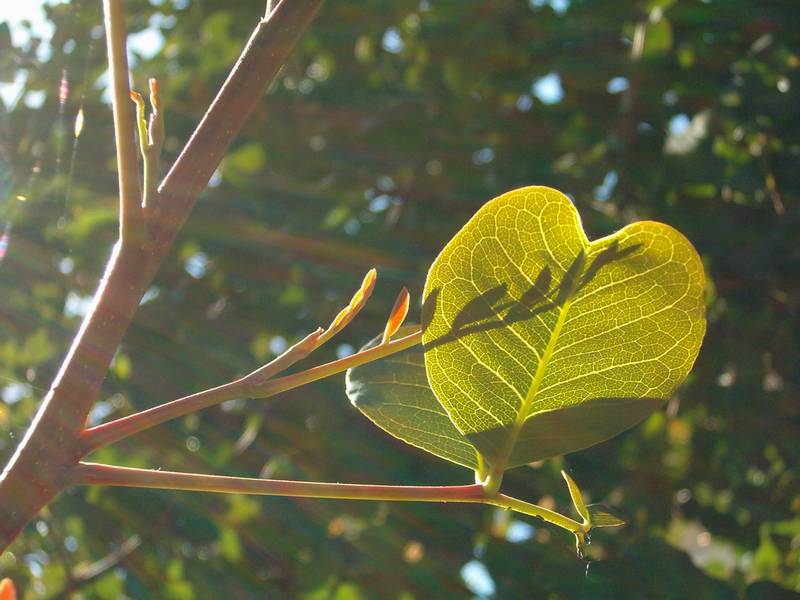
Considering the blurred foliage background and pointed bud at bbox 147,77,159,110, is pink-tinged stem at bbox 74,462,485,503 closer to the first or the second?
pointed bud at bbox 147,77,159,110

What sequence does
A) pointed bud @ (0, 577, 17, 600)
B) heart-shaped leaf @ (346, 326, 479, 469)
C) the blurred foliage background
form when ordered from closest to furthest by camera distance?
pointed bud @ (0, 577, 17, 600), heart-shaped leaf @ (346, 326, 479, 469), the blurred foliage background

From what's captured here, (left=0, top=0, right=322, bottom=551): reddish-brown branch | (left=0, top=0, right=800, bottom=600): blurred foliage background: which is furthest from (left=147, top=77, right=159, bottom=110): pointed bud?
(left=0, top=0, right=800, bottom=600): blurred foliage background

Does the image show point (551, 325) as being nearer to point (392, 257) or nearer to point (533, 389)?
point (533, 389)

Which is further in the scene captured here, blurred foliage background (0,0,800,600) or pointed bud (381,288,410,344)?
blurred foliage background (0,0,800,600)

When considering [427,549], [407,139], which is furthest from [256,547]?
[407,139]

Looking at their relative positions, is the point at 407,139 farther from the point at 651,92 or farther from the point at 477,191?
the point at 651,92

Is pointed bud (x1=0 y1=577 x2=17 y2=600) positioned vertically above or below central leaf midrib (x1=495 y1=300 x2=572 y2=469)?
above
